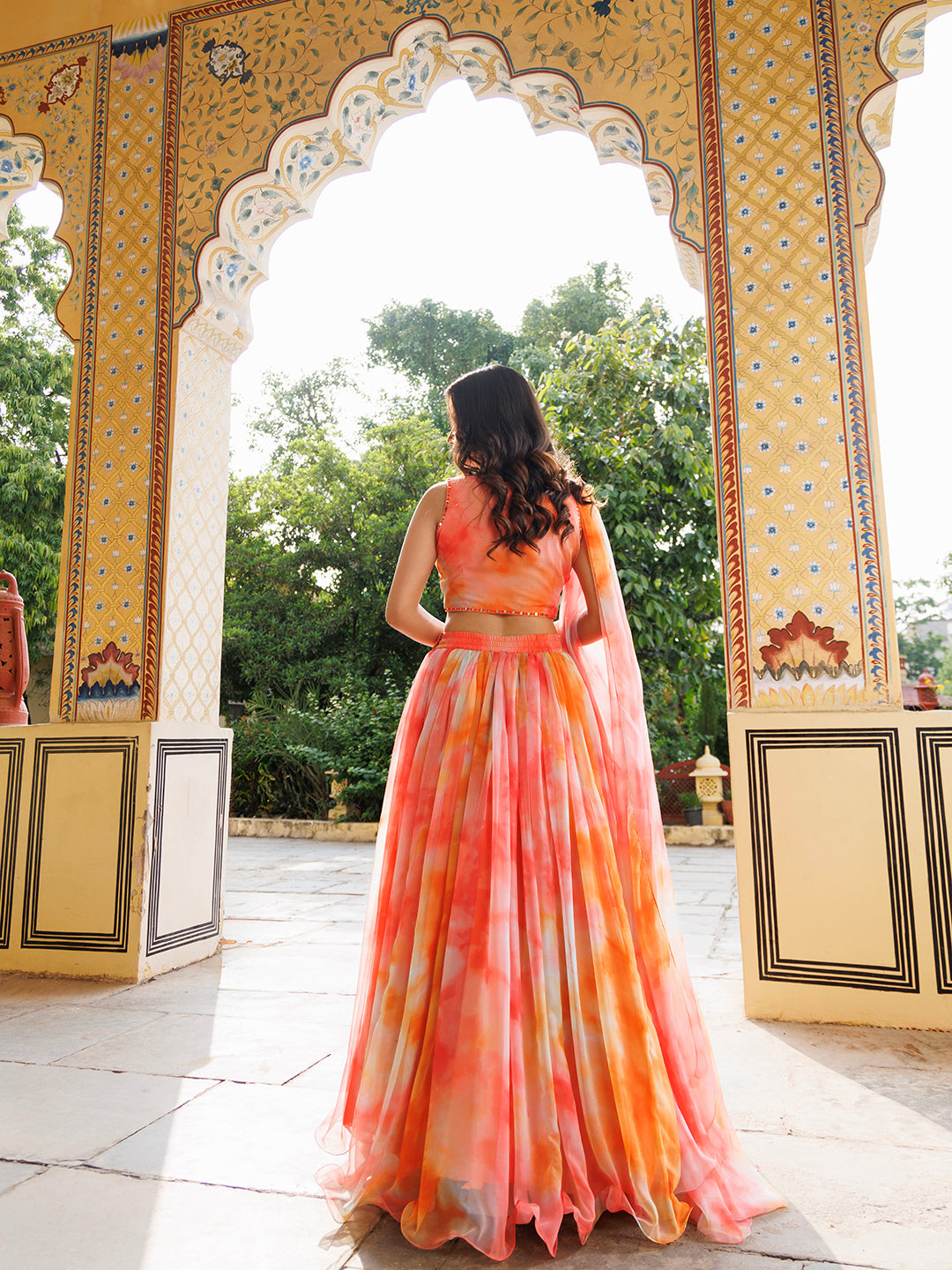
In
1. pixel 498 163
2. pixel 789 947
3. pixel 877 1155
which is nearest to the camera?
pixel 877 1155

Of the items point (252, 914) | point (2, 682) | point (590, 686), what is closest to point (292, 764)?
point (252, 914)

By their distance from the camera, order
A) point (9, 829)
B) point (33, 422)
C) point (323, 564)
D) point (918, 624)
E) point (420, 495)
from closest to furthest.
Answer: point (9, 829)
point (33, 422)
point (323, 564)
point (420, 495)
point (918, 624)

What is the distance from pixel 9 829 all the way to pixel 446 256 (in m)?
14.1

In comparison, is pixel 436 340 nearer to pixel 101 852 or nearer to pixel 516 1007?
pixel 101 852

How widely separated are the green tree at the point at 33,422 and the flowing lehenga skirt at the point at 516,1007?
409 inches

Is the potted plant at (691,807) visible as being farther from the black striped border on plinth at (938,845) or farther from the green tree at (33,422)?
the green tree at (33,422)

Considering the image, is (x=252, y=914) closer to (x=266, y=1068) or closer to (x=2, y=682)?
(x=2, y=682)

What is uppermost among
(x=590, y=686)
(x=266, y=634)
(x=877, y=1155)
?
(x=266, y=634)

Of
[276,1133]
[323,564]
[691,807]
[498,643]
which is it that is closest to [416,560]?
[498,643]

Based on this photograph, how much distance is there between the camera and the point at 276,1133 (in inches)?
79.9

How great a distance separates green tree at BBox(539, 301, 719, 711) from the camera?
7875 mm

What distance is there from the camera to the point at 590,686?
2.05 m

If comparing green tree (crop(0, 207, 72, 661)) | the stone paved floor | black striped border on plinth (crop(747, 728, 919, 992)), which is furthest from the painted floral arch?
green tree (crop(0, 207, 72, 661))

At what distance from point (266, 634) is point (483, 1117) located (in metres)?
10.4
